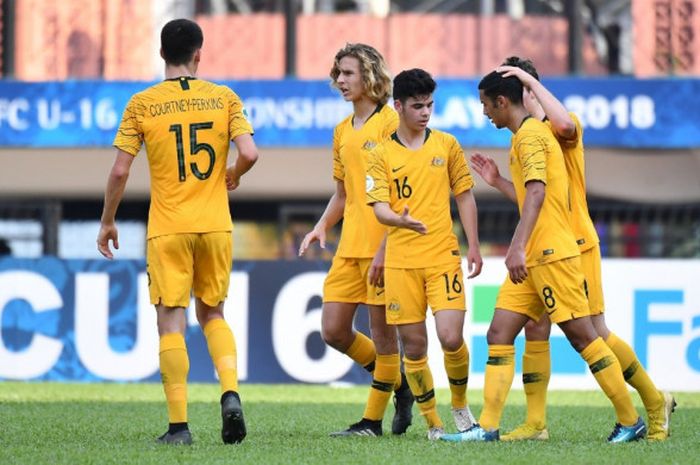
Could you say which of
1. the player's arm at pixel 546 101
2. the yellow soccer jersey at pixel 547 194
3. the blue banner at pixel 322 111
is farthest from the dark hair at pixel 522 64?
the blue banner at pixel 322 111

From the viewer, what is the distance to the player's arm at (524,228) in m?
7.29

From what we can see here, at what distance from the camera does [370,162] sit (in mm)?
→ 7773

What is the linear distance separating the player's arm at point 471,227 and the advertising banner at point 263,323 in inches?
196

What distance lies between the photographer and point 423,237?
777 centimetres

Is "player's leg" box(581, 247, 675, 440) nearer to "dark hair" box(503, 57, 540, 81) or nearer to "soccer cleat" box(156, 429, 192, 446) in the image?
"dark hair" box(503, 57, 540, 81)

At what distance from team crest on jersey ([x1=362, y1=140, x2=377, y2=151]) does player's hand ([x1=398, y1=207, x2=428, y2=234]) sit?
684 millimetres

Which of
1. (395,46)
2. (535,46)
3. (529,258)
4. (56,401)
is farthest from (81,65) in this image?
(529,258)

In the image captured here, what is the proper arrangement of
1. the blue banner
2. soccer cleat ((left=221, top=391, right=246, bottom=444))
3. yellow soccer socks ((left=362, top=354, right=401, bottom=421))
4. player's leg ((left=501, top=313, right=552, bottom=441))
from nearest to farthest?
1. soccer cleat ((left=221, top=391, right=246, bottom=444))
2. player's leg ((left=501, top=313, right=552, bottom=441))
3. yellow soccer socks ((left=362, top=354, right=401, bottom=421))
4. the blue banner

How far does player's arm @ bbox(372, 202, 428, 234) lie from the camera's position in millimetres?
7406

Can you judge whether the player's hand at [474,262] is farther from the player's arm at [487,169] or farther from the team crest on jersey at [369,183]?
the team crest on jersey at [369,183]

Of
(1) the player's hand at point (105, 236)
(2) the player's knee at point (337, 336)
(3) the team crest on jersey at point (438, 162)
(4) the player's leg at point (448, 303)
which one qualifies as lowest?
(2) the player's knee at point (337, 336)

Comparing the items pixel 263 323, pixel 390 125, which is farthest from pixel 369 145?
pixel 263 323

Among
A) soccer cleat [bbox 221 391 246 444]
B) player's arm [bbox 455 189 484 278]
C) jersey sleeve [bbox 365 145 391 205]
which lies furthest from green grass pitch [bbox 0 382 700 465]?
jersey sleeve [bbox 365 145 391 205]

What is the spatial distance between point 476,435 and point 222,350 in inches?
51.7
